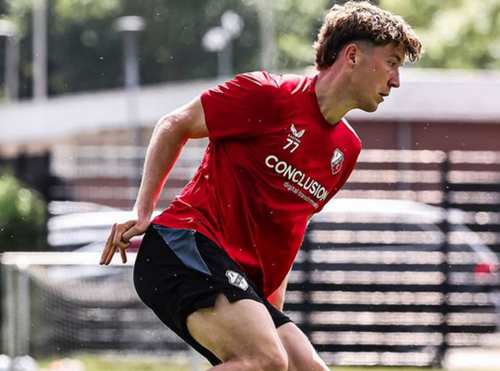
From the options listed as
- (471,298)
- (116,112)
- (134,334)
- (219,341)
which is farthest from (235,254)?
(116,112)

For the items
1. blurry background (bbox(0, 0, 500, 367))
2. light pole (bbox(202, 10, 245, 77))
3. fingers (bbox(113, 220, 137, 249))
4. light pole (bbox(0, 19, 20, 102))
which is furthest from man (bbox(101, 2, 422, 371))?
light pole (bbox(0, 19, 20, 102))

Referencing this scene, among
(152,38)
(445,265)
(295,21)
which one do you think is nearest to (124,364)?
(445,265)

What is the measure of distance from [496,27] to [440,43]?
8.33ft

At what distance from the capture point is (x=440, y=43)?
3494 cm

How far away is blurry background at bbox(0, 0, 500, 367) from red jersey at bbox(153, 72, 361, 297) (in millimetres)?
2267

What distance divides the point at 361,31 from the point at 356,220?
7525mm

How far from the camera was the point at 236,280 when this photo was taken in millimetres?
4879

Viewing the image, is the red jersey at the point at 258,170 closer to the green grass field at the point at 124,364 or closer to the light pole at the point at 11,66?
the green grass field at the point at 124,364

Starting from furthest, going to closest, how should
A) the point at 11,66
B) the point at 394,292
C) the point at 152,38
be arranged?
1. the point at 152,38
2. the point at 11,66
3. the point at 394,292

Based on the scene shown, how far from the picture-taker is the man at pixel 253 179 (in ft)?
16.2

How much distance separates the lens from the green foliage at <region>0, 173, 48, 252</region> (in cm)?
1717

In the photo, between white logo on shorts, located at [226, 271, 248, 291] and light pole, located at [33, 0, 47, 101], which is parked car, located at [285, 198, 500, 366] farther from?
light pole, located at [33, 0, 47, 101]

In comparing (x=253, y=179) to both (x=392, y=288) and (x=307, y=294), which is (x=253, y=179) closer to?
(x=307, y=294)

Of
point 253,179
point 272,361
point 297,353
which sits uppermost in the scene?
point 253,179
